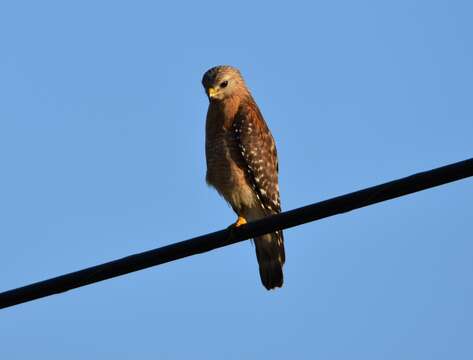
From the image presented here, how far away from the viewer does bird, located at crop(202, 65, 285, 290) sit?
9797 mm

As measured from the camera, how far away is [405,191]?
5211mm

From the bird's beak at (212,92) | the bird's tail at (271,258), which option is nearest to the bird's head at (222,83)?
the bird's beak at (212,92)

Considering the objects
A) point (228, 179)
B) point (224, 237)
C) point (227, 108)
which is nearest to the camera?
point (224, 237)

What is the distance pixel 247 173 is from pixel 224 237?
3.99 metres

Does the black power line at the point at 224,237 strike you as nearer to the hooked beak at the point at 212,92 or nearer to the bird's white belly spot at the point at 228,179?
the bird's white belly spot at the point at 228,179

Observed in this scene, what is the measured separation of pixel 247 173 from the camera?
984 cm

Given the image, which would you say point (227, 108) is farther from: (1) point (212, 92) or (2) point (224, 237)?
(2) point (224, 237)

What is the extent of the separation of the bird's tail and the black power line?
3.83m

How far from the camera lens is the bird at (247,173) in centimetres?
980

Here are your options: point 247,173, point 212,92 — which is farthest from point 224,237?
point 212,92

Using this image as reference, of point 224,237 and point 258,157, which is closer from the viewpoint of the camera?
point 224,237

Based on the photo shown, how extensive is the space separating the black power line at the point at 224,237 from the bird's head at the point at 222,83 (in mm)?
4501

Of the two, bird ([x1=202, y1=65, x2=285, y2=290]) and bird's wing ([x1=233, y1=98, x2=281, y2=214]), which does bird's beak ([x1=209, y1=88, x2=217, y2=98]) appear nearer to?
bird ([x1=202, y1=65, x2=285, y2=290])

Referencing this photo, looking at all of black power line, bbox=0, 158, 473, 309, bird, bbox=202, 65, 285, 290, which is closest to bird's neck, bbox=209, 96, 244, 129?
bird, bbox=202, 65, 285, 290
